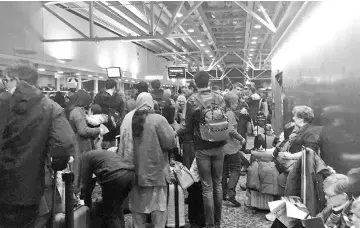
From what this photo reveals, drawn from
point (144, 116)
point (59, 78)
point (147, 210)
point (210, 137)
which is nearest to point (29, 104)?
point (144, 116)

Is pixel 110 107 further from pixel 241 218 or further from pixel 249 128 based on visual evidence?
pixel 249 128

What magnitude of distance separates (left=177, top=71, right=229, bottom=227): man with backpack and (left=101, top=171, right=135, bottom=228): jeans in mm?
868

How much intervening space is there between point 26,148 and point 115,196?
3.80 ft

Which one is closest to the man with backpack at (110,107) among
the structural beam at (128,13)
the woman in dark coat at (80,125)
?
the woman in dark coat at (80,125)

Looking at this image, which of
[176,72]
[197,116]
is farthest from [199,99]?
[176,72]

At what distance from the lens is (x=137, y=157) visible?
11.1ft

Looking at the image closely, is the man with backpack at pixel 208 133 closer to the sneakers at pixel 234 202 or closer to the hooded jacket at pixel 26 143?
the sneakers at pixel 234 202

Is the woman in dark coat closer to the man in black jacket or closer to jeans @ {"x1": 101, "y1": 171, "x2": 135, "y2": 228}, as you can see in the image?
jeans @ {"x1": 101, "y1": 171, "x2": 135, "y2": 228}

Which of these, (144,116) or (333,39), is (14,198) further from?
(333,39)

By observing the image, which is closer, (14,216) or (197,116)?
(14,216)

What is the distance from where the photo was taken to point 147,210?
11.2ft

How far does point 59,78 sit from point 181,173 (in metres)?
7.31

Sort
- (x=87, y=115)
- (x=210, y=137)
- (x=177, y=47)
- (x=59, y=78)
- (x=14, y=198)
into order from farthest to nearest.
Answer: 1. (x=177, y=47)
2. (x=59, y=78)
3. (x=87, y=115)
4. (x=210, y=137)
5. (x=14, y=198)

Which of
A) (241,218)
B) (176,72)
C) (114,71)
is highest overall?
(176,72)
